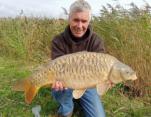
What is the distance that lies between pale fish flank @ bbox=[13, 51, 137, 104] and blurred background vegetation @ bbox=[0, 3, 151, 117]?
2.90ft

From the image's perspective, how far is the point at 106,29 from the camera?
5.37m

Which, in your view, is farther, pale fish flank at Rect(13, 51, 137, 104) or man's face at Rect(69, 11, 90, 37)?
man's face at Rect(69, 11, 90, 37)

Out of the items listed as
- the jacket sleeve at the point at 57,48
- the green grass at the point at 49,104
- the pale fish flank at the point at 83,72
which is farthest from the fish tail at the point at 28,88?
the green grass at the point at 49,104

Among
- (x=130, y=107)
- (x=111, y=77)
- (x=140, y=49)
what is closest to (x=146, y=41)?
(x=140, y=49)

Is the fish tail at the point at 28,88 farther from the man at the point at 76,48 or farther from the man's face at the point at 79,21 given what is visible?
the man's face at the point at 79,21

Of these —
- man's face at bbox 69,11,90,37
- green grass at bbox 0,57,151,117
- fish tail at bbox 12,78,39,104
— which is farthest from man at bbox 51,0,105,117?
fish tail at bbox 12,78,39,104

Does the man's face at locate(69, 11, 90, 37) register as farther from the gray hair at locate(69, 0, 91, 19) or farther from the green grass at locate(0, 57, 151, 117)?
the green grass at locate(0, 57, 151, 117)

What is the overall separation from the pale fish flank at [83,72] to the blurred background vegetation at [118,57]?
88 cm

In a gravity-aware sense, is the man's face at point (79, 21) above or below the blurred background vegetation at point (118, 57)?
above

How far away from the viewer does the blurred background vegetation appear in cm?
436

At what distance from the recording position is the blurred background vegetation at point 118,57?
172 inches

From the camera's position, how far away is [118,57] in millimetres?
5102

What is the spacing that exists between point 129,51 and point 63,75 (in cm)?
182

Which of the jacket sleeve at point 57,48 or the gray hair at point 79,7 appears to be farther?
the jacket sleeve at point 57,48
